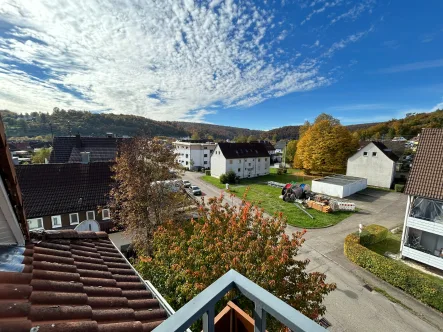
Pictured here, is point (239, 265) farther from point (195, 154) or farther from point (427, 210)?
point (195, 154)

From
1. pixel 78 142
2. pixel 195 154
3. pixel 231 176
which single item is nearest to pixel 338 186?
pixel 231 176

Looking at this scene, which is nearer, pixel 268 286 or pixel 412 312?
pixel 268 286

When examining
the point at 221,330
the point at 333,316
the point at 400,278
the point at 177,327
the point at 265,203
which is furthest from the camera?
the point at 265,203

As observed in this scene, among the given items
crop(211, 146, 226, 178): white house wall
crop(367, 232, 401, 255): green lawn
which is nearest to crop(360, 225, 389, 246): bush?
crop(367, 232, 401, 255): green lawn

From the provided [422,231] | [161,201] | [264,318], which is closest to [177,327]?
[264,318]

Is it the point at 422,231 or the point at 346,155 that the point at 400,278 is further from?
the point at 346,155

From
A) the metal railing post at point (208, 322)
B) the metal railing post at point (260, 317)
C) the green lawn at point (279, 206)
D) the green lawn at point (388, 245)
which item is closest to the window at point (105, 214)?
the green lawn at point (279, 206)

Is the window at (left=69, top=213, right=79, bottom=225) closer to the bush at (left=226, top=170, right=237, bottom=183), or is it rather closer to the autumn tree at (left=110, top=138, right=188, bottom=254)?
the autumn tree at (left=110, top=138, right=188, bottom=254)
